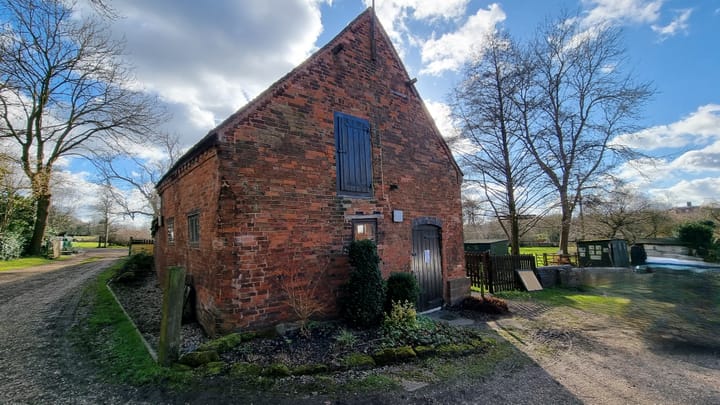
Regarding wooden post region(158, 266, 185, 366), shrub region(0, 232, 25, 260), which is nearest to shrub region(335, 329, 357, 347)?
wooden post region(158, 266, 185, 366)

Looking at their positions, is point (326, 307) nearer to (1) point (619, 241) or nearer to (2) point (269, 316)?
(2) point (269, 316)

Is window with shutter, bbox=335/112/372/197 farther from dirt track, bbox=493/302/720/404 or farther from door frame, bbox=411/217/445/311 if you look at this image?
dirt track, bbox=493/302/720/404

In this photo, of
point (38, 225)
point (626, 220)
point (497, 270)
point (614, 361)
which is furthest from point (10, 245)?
point (626, 220)

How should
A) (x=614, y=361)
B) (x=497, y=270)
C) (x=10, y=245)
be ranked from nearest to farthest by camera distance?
(x=614, y=361) < (x=497, y=270) < (x=10, y=245)

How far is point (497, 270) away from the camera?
11.8m

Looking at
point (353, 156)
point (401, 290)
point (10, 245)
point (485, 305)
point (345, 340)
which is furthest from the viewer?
point (10, 245)

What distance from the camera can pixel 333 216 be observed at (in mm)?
6957

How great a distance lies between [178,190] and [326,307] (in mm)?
5672

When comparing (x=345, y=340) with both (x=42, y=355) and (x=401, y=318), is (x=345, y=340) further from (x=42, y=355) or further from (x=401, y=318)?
(x=42, y=355)

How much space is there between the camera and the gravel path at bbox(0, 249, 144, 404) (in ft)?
12.9

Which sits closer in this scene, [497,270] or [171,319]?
[171,319]

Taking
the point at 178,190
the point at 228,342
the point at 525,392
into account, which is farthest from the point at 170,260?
the point at 525,392

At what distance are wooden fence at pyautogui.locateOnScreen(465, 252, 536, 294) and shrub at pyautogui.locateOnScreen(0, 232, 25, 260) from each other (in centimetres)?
2808

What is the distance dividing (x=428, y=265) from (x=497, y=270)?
173 inches
